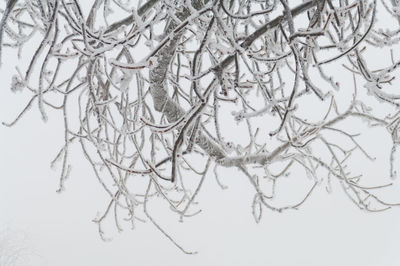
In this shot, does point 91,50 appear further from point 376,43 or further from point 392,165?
→ point 392,165

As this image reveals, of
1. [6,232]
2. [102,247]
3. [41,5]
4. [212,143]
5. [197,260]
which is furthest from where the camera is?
[197,260]

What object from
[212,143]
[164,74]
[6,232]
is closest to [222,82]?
[164,74]

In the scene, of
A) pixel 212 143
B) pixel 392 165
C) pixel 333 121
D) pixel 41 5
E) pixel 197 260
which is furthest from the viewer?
pixel 197 260

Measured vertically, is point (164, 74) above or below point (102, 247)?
below

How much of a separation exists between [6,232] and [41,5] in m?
25.4

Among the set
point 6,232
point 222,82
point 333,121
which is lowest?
point 222,82

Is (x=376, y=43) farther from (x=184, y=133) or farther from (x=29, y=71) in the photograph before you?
(x=29, y=71)

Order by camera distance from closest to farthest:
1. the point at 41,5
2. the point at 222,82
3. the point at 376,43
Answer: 1. the point at 222,82
2. the point at 41,5
3. the point at 376,43

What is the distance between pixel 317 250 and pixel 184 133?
37803 mm

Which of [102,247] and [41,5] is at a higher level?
[102,247]

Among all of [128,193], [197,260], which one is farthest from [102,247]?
[128,193]

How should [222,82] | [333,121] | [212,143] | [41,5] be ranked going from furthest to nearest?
[212,143] < [333,121] < [41,5] < [222,82]

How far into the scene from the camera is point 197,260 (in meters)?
35.3

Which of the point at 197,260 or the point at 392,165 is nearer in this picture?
the point at 392,165
